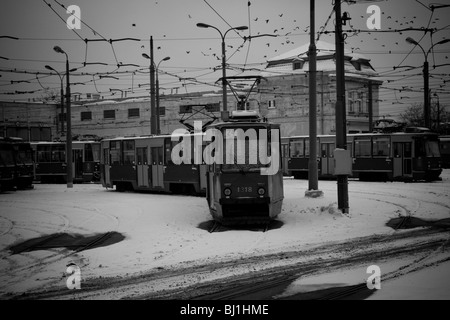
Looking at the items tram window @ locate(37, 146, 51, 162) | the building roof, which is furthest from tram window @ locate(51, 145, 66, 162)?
the building roof

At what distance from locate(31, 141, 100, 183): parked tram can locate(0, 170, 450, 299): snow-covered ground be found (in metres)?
16.7

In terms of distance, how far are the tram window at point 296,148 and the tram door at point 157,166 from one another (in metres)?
15.5

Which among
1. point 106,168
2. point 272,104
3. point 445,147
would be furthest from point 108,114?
point 106,168

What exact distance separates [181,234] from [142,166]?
47.0 feet

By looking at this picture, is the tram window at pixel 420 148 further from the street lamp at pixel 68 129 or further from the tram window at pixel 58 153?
the tram window at pixel 58 153

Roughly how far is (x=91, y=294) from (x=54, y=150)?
116 feet

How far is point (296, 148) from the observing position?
134ft

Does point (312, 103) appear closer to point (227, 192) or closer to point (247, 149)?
point (247, 149)

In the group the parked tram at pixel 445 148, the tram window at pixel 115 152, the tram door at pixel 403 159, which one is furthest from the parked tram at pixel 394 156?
the parked tram at pixel 445 148

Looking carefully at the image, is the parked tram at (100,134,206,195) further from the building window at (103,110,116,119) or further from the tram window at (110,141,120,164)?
the building window at (103,110,116,119)

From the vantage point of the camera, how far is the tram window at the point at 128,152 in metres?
29.1
